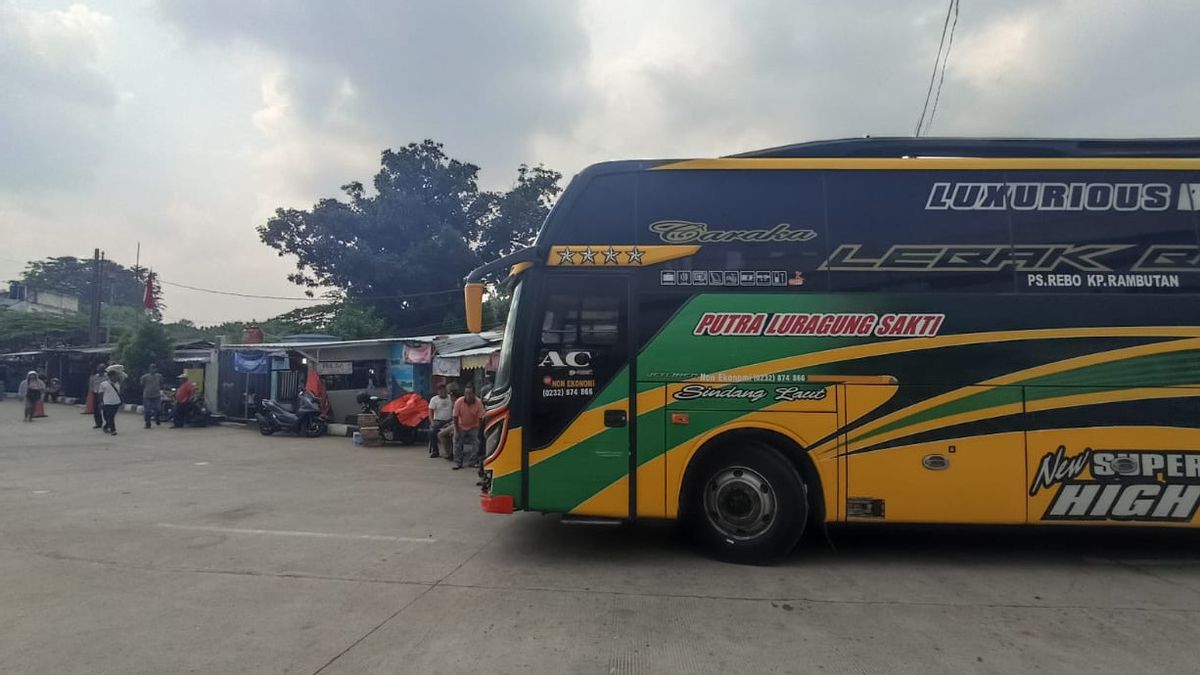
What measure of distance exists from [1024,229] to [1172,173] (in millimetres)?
1529

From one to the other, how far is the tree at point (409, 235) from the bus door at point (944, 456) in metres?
27.5

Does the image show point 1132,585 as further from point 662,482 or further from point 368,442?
point 368,442

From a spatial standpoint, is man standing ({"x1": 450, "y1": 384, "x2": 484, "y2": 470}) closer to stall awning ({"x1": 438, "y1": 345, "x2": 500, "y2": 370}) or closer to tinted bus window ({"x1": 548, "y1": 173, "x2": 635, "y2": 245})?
stall awning ({"x1": 438, "y1": 345, "x2": 500, "y2": 370})

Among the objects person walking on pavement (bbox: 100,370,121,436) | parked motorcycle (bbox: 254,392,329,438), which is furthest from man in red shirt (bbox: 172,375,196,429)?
parked motorcycle (bbox: 254,392,329,438)

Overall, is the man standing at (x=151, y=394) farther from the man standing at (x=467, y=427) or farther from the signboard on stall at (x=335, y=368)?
the man standing at (x=467, y=427)

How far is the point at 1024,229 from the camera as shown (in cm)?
615

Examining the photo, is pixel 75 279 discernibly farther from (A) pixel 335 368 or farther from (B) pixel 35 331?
(A) pixel 335 368

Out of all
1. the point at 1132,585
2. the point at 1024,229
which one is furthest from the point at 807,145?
the point at 1132,585

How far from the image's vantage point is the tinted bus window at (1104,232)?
607 cm

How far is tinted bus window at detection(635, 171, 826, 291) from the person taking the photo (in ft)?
20.2

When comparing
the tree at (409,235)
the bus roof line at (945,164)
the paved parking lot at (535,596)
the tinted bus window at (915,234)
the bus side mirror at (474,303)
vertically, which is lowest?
the paved parking lot at (535,596)

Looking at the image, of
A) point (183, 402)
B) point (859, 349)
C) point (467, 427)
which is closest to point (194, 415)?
point (183, 402)

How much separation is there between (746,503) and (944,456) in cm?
185

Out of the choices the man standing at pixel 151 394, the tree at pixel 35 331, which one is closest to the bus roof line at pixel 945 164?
the man standing at pixel 151 394
